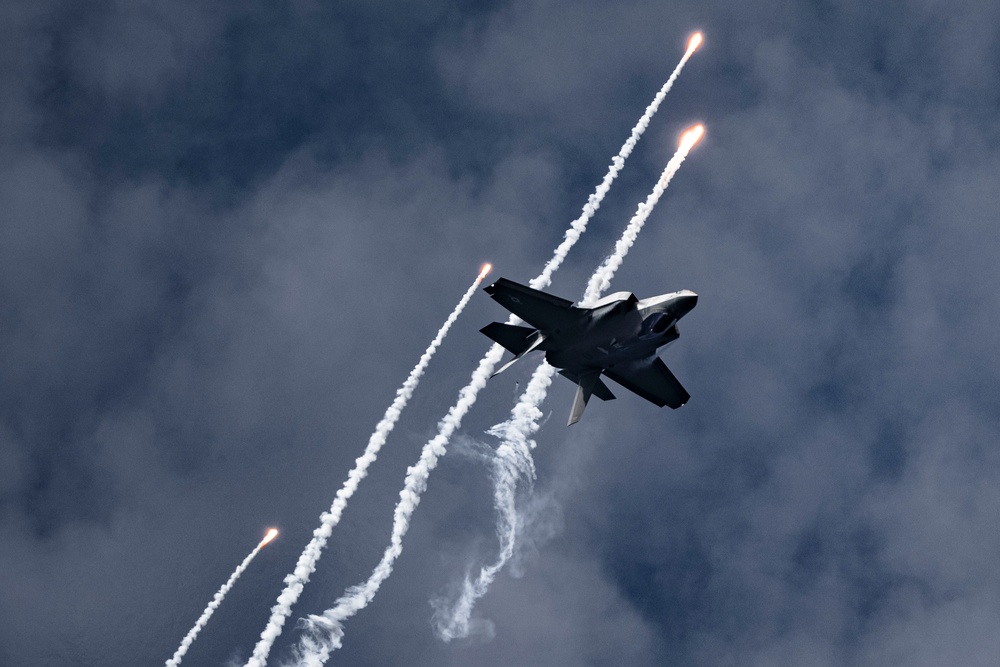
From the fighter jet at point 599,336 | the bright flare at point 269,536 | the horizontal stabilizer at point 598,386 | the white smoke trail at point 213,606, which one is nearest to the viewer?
the fighter jet at point 599,336

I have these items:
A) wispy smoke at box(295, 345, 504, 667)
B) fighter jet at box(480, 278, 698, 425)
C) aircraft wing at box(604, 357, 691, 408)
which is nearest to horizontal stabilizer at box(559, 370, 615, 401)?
fighter jet at box(480, 278, 698, 425)

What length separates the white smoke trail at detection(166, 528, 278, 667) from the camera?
7212 cm

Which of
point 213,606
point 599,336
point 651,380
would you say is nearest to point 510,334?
point 599,336

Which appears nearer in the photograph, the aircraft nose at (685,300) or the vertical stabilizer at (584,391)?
the aircraft nose at (685,300)

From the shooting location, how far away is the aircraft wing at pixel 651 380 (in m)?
66.8

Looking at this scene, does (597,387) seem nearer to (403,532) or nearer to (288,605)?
(403,532)

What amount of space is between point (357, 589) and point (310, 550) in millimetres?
4391

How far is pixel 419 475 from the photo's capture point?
75750mm

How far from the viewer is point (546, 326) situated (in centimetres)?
6406

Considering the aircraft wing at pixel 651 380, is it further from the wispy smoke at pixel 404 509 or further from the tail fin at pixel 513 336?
the wispy smoke at pixel 404 509

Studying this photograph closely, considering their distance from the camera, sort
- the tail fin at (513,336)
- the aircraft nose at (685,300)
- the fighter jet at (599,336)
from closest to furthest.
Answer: the aircraft nose at (685,300), the fighter jet at (599,336), the tail fin at (513,336)

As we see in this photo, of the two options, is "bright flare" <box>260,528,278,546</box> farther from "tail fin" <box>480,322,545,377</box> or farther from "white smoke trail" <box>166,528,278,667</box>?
"tail fin" <box>480,322,545,377</box>

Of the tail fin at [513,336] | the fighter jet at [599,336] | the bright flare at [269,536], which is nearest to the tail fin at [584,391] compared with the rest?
the fighter jet at [599,336]

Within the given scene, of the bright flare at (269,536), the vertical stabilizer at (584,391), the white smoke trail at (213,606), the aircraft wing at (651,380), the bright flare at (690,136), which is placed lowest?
the white smoke trail at (213,606)
